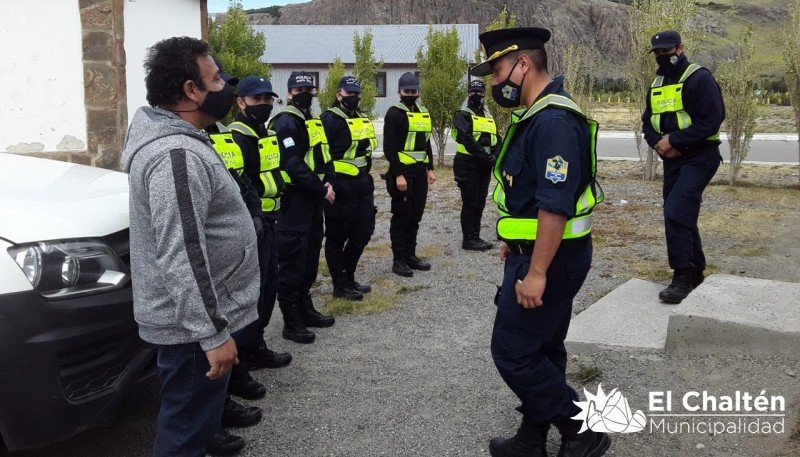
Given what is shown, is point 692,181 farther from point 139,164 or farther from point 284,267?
point 139,164

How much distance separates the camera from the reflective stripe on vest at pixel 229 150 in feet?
14.2

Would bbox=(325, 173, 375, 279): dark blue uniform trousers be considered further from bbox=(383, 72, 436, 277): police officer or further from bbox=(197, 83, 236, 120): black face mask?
bbox=(197, 83, 236, 120): black face mask

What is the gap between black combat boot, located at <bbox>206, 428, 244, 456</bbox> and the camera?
3615 mm

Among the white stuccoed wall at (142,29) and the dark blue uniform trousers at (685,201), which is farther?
the white stuccoed wall at (142,29)

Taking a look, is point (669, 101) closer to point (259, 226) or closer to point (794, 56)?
point (259, 226)

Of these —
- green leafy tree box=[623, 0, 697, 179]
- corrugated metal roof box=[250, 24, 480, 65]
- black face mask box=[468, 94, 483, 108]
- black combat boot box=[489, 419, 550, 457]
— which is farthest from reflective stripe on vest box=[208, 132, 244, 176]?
corrugated metal roof box=[250, 24, 480, 65]

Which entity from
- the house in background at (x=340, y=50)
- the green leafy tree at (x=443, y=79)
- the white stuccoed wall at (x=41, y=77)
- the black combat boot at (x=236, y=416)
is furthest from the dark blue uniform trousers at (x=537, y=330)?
the house in background at (x=340, y=50)

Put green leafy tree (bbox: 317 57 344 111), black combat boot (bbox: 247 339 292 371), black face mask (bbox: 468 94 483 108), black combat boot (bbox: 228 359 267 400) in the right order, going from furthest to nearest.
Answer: green leafy tree (bbox: 317 57 344 111)
black face mask (bbox: 468 94 483 108)
black combat boot (bbox: 247 339 292 371)
black combat boot (bbox: 228 359 267 400)

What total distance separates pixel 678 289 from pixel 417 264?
2.77 meters

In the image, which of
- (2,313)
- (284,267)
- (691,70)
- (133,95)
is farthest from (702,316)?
(133,95)

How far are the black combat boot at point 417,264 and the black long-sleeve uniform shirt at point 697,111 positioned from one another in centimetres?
→ 284

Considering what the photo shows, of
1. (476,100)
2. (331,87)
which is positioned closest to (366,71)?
(331,87)

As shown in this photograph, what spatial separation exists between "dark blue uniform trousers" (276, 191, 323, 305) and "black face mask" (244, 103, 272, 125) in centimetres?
78

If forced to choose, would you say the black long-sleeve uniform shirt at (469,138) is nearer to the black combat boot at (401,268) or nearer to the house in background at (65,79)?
the black combat boot at (401,268)
